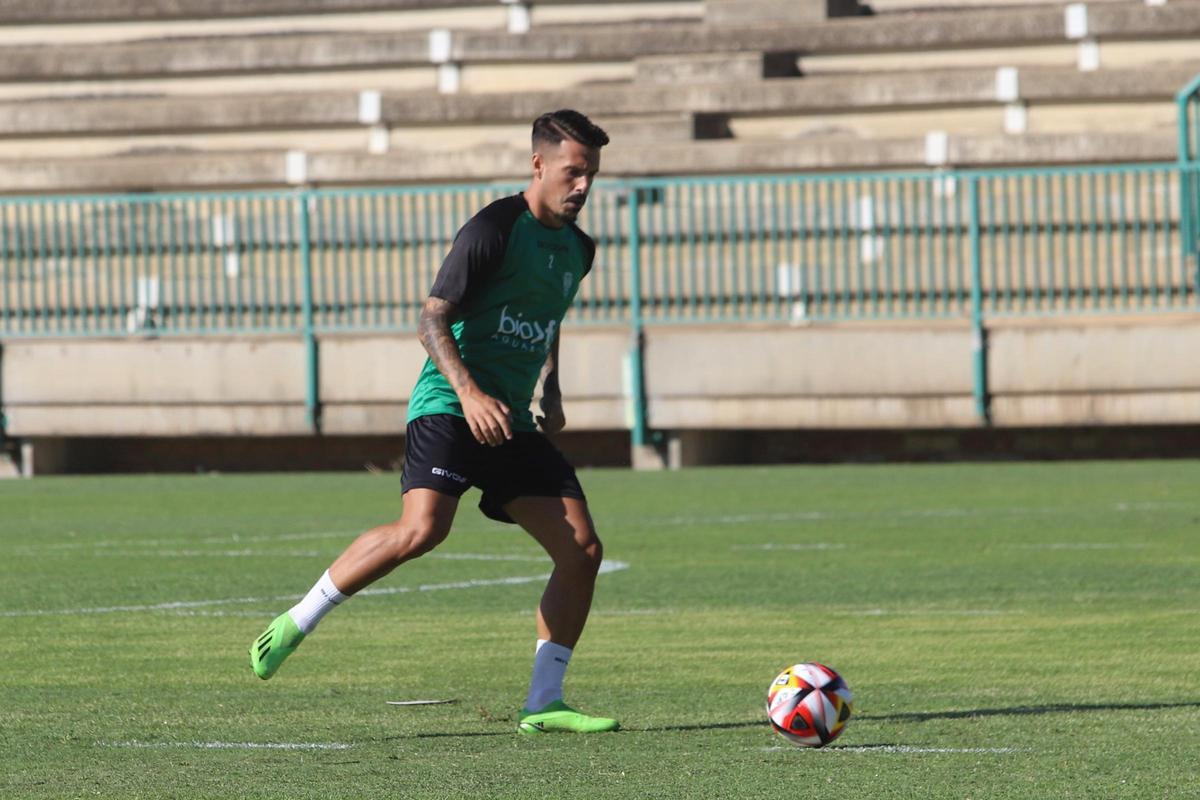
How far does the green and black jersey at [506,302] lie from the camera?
710 centimetres

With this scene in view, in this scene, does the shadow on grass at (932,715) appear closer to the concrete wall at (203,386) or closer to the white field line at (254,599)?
the white field line at (254,599)

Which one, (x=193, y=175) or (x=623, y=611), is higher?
(x=193, y=175)

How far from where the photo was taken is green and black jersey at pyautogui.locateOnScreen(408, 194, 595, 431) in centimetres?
710

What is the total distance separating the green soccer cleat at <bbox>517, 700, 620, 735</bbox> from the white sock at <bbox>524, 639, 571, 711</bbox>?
35 millimetres

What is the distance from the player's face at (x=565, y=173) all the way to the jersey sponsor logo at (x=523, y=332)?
35cm

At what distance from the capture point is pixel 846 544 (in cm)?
1302

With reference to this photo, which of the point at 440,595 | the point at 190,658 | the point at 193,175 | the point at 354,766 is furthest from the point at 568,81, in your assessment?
the point at 354,766

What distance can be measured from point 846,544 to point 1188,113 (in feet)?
30.8

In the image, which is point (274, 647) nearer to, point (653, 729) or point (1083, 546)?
point (653, 729)

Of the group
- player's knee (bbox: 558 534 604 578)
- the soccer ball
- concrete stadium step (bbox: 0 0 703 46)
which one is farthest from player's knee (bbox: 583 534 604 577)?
concrete stadium step (bbox: 0 0 703 46)

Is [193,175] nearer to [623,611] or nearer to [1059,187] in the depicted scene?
[1059,187]

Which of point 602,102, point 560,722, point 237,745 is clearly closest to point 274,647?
point 237,745

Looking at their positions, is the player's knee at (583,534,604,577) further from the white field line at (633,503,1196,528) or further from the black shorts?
the white field line at (633,503,1196,528)

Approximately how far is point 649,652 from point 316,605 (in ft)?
6.20
